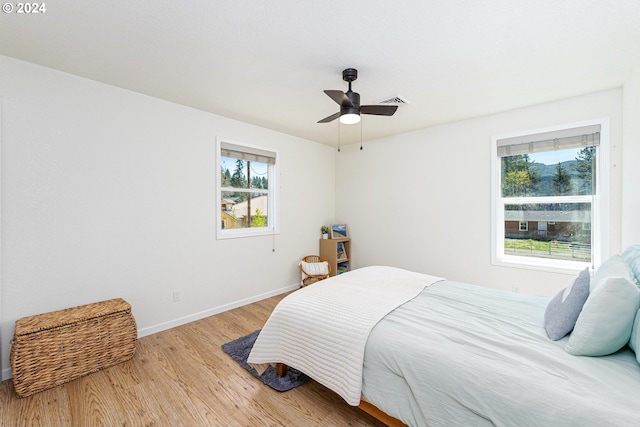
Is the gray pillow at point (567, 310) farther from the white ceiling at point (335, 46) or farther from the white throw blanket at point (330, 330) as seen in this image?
the white ceiling at point (335, 46)

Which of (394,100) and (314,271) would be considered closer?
(394,100)

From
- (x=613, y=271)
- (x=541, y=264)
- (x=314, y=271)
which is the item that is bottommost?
(x=314, y=271)

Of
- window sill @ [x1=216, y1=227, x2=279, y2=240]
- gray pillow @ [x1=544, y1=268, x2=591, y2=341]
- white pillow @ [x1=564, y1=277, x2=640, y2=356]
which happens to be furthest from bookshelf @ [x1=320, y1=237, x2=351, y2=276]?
white pillow @ [x1=564, y1=277, x2=640, y2=356]

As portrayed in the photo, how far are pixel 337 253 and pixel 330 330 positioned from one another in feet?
9.56

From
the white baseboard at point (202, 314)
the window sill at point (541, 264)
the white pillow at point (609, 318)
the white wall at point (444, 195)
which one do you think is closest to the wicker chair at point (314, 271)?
the white baseboard at point (202, 314)

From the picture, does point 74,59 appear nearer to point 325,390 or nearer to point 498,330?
point 325,390

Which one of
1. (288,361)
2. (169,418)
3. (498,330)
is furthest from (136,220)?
(498,330)

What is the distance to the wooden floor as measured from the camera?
1.72 meters

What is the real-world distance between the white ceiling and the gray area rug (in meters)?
2.50

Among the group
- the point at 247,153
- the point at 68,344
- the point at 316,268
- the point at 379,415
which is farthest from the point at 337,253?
the point at 68,344

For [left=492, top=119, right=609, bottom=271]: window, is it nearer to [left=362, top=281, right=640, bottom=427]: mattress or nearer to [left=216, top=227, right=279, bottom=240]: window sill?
[left=362, top=281, right=640, bottom=427]: mattress

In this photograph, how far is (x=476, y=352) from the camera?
137 cm

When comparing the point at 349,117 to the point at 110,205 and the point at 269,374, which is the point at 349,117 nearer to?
the point at 269,374

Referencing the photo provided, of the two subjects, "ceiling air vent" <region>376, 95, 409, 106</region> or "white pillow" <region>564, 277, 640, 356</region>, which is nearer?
"white pillow" <region>564, 277, 640, 356</region>
